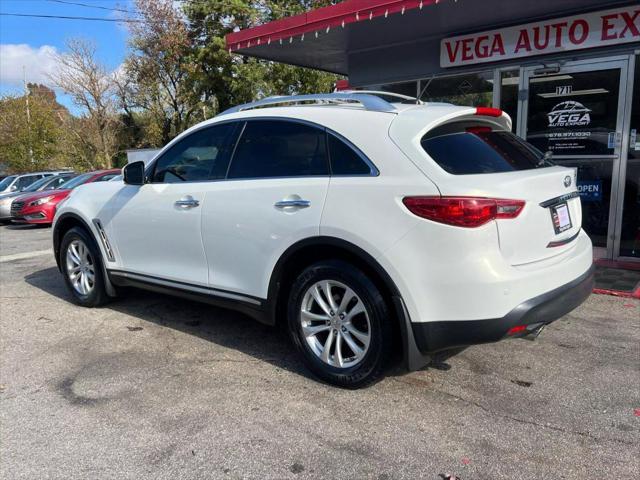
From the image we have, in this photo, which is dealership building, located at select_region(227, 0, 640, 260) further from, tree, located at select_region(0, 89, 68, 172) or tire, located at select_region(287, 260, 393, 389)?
tree, located at select_region(0, 89, 68, 172)

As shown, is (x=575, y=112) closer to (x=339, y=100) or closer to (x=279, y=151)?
(x=339, y=100)

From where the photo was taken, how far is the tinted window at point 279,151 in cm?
351

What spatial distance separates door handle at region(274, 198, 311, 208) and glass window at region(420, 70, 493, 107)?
470cm

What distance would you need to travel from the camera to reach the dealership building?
6.29m

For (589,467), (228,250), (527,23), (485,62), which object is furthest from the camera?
(485,62)

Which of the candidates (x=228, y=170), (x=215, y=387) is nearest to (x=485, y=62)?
(x=228, y=170)

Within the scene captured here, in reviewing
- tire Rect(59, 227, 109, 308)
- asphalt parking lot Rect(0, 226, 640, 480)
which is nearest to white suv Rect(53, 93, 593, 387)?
asphalt parking lot Rect(0, 226, 640, 480)

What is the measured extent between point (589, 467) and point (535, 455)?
9.7 inches

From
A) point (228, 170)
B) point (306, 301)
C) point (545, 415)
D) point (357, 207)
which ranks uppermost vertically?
point (228, 170)

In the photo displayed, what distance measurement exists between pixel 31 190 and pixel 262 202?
553 inches

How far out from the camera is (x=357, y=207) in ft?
10.3

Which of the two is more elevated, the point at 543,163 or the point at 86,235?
the point at 543,163

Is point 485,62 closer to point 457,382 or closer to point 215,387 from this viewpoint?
point 457,382

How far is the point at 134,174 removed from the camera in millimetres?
4598
